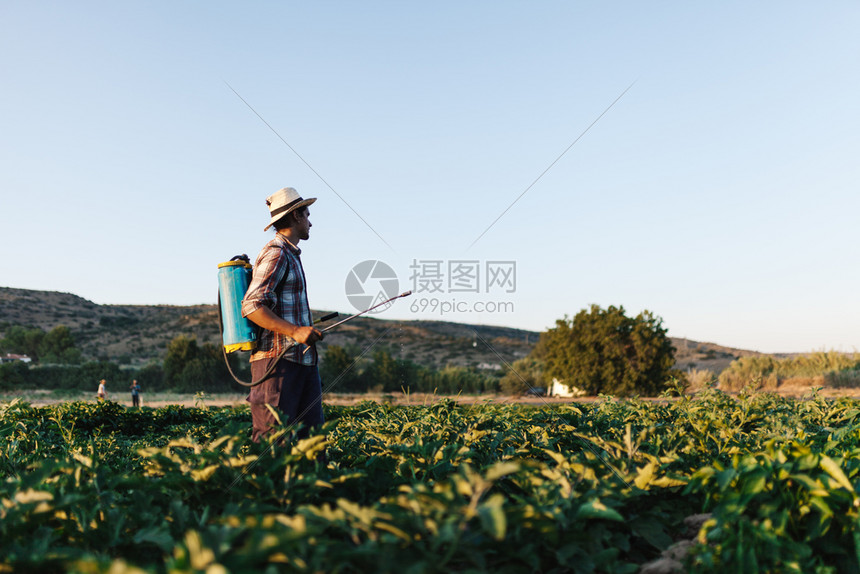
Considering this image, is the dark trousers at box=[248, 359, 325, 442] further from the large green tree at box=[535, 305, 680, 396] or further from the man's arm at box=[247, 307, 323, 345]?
the large green tree at box=[535, 305, 680, 396]

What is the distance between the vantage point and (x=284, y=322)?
398 cm

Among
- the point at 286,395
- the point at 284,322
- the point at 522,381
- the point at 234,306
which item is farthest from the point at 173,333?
the point at 284,322

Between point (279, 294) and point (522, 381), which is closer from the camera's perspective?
point (279, 294)

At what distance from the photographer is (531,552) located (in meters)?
1.91

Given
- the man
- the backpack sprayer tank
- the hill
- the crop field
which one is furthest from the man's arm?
the hill

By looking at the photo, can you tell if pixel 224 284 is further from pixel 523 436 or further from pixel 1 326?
pixel 1 326

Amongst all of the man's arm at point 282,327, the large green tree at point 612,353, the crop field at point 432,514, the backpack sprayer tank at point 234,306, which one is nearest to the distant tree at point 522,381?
the large green tree at point 612,353

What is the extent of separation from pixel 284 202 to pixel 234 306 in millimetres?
851

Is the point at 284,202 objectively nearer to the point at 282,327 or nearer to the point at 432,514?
the point at 282,327

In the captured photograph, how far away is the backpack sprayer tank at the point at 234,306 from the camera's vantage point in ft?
13.9

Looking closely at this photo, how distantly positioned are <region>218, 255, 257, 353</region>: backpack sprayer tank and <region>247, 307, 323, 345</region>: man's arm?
0.79ft

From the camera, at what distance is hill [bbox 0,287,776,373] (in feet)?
173

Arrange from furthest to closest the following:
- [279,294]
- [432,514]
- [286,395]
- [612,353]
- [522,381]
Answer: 1. [522,381]
2. [612,353]
3. [279,294]
4. [286,395]
5. [432,514]

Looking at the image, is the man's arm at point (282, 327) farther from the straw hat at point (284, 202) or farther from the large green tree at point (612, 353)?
the large green tree at point (612, 353)
